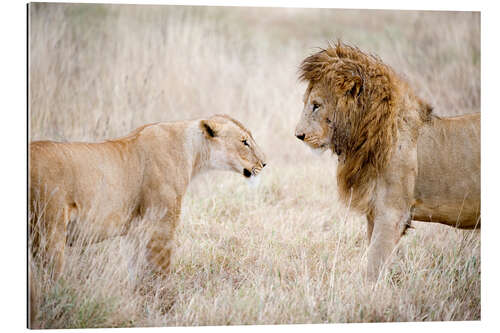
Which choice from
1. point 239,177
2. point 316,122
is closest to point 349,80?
point 316,122

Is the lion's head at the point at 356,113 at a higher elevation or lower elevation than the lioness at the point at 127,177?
higher

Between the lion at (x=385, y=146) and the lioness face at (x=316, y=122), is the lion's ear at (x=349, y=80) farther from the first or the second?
the lioness face at (x=316, y=122)

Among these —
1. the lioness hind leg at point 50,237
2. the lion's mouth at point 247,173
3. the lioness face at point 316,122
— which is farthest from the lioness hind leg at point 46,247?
the lioness face at point 316,122

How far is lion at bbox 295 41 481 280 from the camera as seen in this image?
374 cm

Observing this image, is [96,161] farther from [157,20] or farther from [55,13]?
[157,20]

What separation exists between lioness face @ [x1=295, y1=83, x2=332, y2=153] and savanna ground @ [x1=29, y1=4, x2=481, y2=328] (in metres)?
0.74

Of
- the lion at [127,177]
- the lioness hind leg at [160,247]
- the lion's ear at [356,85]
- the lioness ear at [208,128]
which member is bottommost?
the lioness hind leg at [160,247]

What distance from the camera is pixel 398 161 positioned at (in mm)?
3729

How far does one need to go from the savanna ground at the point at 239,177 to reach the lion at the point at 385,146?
40cm

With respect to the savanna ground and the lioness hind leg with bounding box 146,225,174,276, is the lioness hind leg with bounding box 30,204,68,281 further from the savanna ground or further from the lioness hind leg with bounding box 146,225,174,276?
the lioness hind leg with bounding box 146,225,174,276

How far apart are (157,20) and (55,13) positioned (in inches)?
60.3

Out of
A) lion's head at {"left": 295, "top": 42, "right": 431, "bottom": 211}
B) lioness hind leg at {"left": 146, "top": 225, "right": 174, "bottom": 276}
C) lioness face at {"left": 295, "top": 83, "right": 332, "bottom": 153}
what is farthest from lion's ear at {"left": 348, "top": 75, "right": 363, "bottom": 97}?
lioness hind leg at {"left": 146, "top": 225, "right": 174, "bottom": 276}

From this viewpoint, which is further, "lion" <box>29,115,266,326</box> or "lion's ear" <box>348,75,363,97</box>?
"lion's ear" <box>348,75,363,97</box>

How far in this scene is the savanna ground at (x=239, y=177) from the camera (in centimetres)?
377
